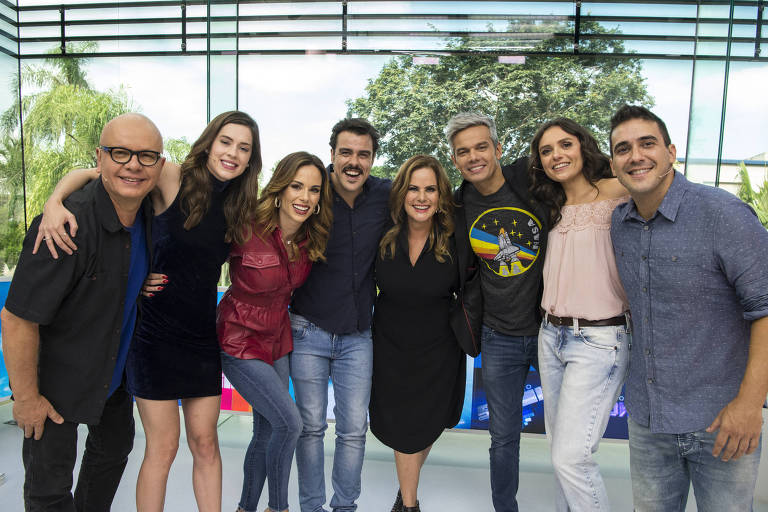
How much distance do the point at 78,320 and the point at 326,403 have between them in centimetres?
119

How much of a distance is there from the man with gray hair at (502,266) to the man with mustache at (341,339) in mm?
522

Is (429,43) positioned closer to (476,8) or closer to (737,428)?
(476,8)

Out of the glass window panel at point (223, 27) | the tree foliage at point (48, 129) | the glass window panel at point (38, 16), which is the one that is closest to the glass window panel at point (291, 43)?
the glass window panel at point (223, 27)

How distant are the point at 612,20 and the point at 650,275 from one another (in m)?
4.14

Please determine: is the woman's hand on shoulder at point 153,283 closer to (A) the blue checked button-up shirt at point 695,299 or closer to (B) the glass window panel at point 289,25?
(A) the blue checked button-up shirt at point 695,299

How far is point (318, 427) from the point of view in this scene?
2.32 meters

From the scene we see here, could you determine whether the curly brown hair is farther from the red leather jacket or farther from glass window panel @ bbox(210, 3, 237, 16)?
glass window panel @ bbox(210, 3, 237, 16)

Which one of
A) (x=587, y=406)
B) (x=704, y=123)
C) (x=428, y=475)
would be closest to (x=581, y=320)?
(x=587, y=406)

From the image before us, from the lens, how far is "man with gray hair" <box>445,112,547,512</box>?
7.34ft

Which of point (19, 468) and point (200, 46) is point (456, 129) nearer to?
point (200, 46)

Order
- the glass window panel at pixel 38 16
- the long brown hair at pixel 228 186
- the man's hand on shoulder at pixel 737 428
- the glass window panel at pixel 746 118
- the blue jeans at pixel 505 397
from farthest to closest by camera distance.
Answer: the glass window panel at pixel 38 16 → the glass window panel at pixel 746 118 → the blue jeans at pixel 505 397 → the long brown hair at pixel 228 186 → the man's hand on shoulder at pixel 737 428

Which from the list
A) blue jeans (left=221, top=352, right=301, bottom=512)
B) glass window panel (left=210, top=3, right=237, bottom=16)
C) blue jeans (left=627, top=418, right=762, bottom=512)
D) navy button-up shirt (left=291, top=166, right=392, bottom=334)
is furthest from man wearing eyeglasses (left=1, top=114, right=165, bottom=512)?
glass window panel (left=210, top=3, right=237, bottom=16)

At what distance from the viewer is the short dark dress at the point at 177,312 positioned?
191cm

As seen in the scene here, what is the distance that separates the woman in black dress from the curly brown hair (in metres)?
0.46
